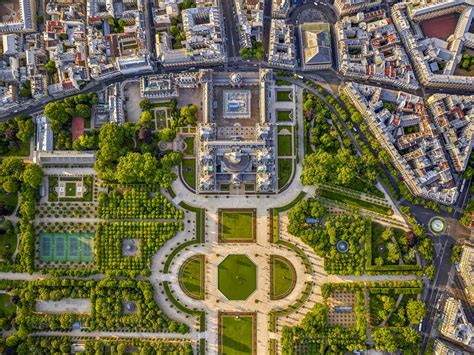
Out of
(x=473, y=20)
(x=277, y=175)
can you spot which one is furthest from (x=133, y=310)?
(x=473, y=20)

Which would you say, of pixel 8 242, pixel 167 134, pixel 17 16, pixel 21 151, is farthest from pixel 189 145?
pixel 17 16

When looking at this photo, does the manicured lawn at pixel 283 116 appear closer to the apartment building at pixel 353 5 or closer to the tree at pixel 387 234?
the apartment building at pixel 353 5

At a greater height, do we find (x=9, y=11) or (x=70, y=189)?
(x=9, y=11)

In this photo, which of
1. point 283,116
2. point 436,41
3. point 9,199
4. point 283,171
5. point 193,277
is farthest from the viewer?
point 436,41

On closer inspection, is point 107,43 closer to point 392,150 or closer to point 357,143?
point 357,143

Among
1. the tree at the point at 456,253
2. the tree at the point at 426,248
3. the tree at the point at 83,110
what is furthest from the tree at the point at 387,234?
the tree at the point at 83,110

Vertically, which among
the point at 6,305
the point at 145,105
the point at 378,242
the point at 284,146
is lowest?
the point at 6,305

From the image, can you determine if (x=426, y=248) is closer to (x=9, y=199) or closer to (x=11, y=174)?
(x=11, y=174)
